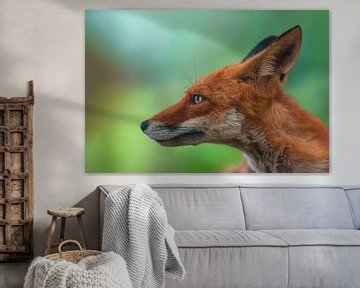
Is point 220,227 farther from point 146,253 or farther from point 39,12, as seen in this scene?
point 39,12

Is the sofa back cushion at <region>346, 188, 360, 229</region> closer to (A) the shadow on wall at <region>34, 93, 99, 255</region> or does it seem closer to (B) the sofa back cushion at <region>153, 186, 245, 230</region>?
(B) the sofa back cushion at <region>153, 186, 245, 230</region>

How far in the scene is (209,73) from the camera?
387cm

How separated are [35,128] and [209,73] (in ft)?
4.60

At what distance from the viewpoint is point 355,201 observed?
3.78 metres

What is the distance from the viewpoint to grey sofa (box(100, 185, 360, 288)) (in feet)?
9.96

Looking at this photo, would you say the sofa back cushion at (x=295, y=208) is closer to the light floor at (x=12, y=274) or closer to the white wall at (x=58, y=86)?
the white wall at (x=58, y=86)

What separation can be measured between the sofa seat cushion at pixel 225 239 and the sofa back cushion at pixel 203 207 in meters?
0.22

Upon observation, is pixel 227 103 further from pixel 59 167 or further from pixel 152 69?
pixel 59 167

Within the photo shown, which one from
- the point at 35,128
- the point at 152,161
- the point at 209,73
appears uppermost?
the point at 209,73

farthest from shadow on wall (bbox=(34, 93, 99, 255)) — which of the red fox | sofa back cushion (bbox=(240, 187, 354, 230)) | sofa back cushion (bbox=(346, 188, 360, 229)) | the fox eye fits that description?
sofa back cushion (bbox=(346, 188, 360, 229))

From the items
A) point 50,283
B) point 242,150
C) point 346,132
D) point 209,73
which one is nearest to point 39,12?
point 209,73

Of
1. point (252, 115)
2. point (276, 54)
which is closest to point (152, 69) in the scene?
point (252, 115)

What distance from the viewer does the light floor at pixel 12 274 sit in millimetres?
3328

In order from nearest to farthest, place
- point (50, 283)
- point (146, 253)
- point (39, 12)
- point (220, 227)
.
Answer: point (50, 283)
point (146, 253)
point (220, 227)
point (39, 12)
